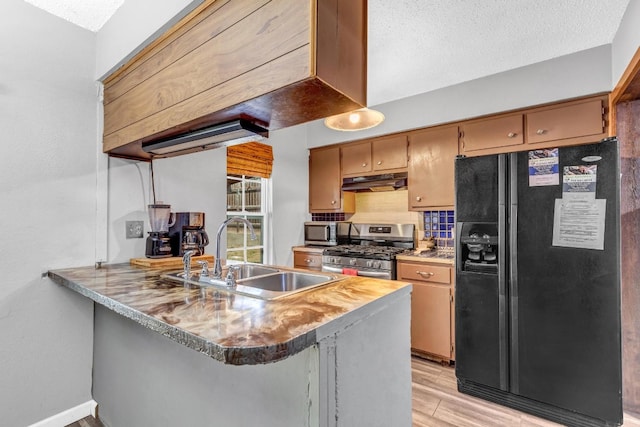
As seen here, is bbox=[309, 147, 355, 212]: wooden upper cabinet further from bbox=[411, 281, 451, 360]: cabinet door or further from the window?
bbox=[411, 281, 451, 360]: cabinet door

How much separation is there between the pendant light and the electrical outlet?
146 cm

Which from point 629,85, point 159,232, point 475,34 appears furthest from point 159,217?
point 629,85

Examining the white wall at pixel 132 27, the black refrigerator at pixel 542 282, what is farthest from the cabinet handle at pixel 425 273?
the white wall at pixel 132 27

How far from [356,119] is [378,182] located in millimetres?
1618

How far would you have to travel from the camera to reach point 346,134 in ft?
11.9

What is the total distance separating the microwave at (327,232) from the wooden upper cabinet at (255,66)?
2.40m

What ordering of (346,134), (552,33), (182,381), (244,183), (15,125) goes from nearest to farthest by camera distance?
(182,381)
(15,125)
(552,33)
(244,183)
(346,134)

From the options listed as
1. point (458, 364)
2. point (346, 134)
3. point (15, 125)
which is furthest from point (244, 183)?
point (458, 364)

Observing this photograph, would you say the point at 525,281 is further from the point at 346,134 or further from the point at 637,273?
the point at 346,134

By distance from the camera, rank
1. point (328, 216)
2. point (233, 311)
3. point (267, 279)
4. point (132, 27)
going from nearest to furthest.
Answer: point (233, 311) < point (132, 27) < point (267, 279) < point (328, 216)

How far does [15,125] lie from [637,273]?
12.5 ft

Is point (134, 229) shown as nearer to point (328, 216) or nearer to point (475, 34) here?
point (328, 216)

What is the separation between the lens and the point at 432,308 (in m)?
2.74

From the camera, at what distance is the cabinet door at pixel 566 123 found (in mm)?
2338
